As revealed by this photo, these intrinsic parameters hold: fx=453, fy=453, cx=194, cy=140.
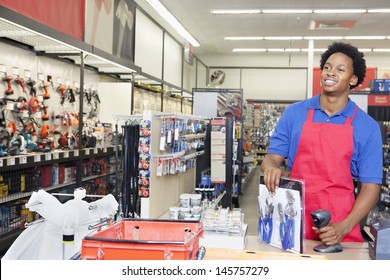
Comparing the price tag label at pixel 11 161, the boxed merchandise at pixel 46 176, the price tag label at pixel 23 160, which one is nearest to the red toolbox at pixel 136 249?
the price tag label at pixel 11 161

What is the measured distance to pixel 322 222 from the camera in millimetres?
2031

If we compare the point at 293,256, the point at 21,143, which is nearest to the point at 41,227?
the point at 293,256

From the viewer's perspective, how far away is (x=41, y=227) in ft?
6.66

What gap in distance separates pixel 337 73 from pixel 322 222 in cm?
74

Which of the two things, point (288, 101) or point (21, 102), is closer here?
point (21, 102)

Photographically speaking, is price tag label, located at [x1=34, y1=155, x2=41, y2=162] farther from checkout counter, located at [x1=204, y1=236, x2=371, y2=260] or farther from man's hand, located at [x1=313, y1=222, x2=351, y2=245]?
man's hand, located at [x1=313, y1=222, x2=351, y2=245]

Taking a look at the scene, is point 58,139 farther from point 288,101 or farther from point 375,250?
point 288,101

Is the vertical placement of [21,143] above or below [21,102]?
below

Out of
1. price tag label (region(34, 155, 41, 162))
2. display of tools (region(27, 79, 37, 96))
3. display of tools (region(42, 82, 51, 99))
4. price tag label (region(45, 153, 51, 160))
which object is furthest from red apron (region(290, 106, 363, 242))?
display of tools (region(42, 82, 51, 99))

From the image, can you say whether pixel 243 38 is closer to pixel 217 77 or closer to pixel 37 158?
pixel 217 77

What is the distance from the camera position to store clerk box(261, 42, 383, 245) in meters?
2.24

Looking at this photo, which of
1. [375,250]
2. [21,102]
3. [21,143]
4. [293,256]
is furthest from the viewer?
[21,102]
